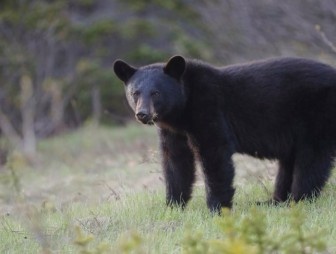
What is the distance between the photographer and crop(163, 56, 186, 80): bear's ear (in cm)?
729

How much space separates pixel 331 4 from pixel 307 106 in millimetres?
4530

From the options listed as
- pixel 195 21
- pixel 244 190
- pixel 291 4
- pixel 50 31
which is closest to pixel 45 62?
pixel 50 31

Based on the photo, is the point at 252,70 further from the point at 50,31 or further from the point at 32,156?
the point at 50,31

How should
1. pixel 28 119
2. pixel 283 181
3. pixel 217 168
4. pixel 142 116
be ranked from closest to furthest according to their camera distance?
1. pixel 142 116
2. pixel 217 168
3. pixel 283 181
4. pixel 28 119

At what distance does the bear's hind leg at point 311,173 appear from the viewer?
745 cm

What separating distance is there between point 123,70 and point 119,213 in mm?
1557

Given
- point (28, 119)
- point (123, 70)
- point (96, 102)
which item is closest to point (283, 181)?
point (123, 70)

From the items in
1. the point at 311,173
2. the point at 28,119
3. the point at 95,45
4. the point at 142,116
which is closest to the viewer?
the point at 142,116

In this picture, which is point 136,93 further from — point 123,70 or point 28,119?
point 28,119

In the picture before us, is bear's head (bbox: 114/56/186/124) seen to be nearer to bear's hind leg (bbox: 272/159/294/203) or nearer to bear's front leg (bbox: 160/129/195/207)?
bear's front leg (bbox: 160/129/195/207)

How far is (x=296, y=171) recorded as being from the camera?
24.8 feet

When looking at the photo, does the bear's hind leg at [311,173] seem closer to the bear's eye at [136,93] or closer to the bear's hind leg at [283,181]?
the bear's hind leg at [283,181]

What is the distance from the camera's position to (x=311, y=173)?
7465 millimetres

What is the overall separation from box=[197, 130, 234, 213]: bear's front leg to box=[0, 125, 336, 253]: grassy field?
0.55ft
